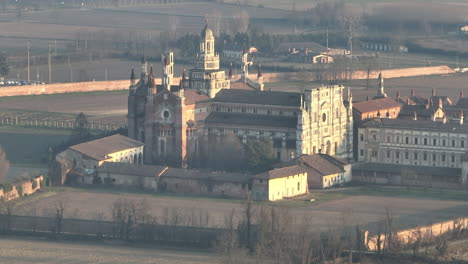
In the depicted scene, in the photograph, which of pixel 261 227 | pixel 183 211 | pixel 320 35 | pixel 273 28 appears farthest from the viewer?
pixel 273 28

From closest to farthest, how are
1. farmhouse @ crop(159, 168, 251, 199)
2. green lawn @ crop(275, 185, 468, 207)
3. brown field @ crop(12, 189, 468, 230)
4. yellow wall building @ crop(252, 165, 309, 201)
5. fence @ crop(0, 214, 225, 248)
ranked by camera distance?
1. fence @ crop(0, 214, 225, 248)
2. brown field @ crop(12, 189, 468, 230)
3. yellow wall building @ crop(252, 165, 309, 201)
4. green lawn @ crop(275, 185, 468, 207)
5. farmhouse @ crop(159, 168, 251, 199)

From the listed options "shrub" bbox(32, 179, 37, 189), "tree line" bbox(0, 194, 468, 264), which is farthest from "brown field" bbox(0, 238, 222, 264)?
"shrub" bbox(32, 179, 37, 189)

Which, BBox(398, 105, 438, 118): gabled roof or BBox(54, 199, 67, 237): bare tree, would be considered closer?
BBox(54, 199, 67, 237): bare tree

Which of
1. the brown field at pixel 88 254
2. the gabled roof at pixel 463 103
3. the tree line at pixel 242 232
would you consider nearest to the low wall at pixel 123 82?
the gabled roof at pixel 463 103

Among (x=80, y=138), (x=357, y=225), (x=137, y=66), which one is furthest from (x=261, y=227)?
(x=137, y=66)

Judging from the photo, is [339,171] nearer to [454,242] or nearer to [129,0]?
[454,242]

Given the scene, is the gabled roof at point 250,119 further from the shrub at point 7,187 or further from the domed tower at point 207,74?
the shrub at point 7,187

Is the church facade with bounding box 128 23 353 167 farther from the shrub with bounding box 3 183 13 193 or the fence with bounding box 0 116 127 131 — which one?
the shrub with bounding box 3 183 13 193
